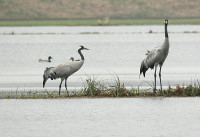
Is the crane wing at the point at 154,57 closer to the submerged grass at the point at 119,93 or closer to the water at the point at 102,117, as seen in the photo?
the submerged grass at the point at 119,93

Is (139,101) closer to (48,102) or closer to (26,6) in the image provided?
(48,102)

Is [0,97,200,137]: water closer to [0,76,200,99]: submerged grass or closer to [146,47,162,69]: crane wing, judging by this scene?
[0,76,200,99]: submerged grass

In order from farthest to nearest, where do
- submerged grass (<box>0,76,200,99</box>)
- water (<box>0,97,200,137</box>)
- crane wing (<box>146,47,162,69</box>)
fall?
crane wing (<box>146,47,162,69</box>), submerged grass (<box>0,76,200,99</box>), water (<box>0,97,200,137</box>)

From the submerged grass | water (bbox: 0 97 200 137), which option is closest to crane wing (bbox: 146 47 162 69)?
the submerged grass

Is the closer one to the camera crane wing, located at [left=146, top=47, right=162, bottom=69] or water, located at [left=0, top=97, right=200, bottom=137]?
water, located at [left=0, top=97, right=200, bottom=137]

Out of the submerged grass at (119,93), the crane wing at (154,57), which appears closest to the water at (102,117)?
the submerged grass at (119,93)

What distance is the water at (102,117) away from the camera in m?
13.3

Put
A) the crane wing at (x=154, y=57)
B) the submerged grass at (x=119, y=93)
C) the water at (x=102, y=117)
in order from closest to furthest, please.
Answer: the water at (x=102, y=117)
the submerged grass at (x=119, y=93)
the crane wing at (x=154, y=57)

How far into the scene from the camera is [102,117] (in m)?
15.0

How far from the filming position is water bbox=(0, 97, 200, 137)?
43.5ft

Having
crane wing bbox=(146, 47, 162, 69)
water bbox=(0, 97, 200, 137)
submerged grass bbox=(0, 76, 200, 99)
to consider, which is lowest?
water bbox=(0, 97, 200, 137)

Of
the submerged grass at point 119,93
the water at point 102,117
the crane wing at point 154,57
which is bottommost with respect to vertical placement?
the water at point 102,117

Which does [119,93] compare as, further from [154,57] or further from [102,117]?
[102,117]

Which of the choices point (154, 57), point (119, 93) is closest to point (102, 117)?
point (119, 93)
